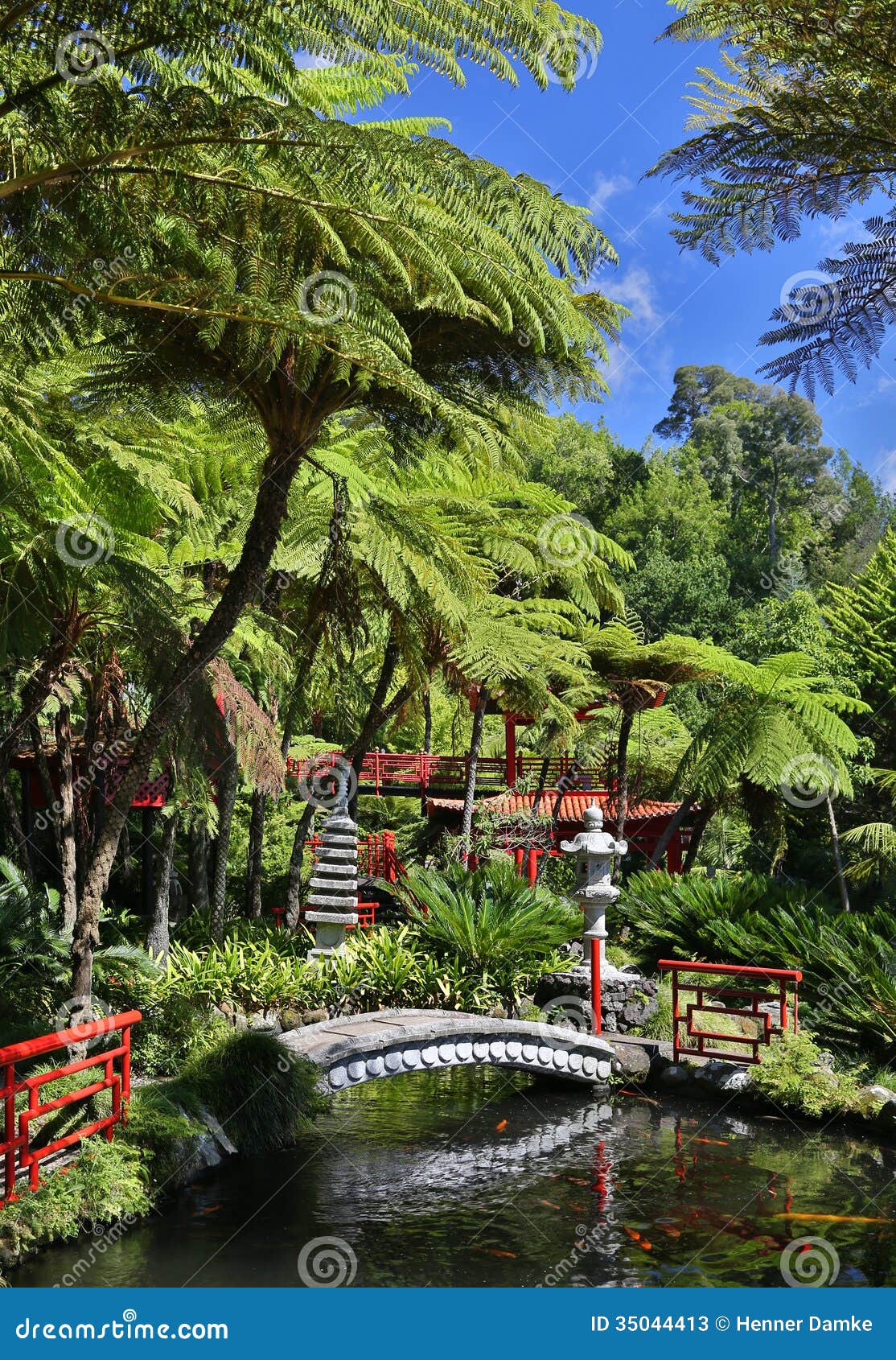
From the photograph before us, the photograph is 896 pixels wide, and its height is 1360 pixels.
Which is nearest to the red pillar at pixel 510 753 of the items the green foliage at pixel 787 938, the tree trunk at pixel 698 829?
the tree trunk at pixel 698 829

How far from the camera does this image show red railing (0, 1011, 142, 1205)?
5.46m

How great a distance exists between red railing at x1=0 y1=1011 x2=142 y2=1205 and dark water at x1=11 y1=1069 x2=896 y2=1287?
476mm

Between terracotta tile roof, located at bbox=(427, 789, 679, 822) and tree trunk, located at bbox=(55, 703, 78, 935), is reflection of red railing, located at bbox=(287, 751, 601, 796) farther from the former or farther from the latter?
tree trunk, located at bbox=(55, 703, 78, 935)

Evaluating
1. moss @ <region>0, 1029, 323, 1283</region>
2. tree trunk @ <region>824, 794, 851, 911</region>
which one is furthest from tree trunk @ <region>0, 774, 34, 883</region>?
tree trunk @ <region>824, 794, 851, 911</region>

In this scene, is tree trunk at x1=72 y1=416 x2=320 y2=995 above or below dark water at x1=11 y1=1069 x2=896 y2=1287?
above

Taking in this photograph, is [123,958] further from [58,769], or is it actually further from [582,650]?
[582,650]

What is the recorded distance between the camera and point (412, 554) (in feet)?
28.7

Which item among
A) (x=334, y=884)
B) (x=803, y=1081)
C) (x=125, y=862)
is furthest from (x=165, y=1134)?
(x=125, y=862)

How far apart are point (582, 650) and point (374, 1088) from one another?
5.20 meters

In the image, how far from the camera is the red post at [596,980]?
10.5 m

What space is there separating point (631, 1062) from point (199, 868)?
5347 mm

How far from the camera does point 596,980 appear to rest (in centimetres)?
1055

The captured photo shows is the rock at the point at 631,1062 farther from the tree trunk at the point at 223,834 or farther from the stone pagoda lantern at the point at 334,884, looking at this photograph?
the tree trunk at the point at 223,834

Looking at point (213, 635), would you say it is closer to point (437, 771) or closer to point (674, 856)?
point (437, 771)
